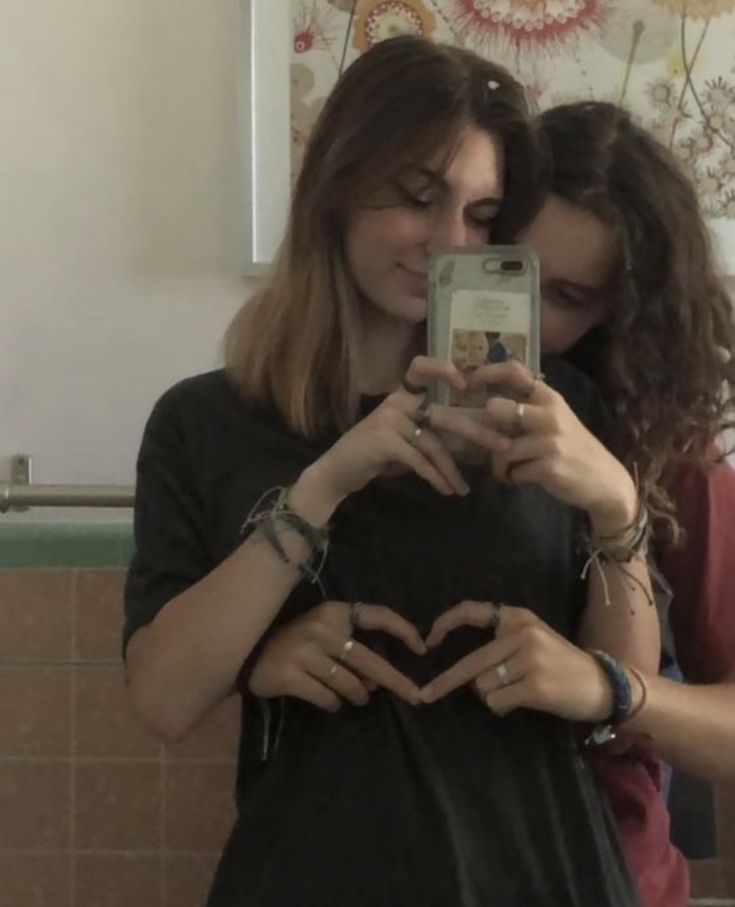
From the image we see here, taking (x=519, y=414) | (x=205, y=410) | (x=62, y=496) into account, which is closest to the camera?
(x=519, y=414)

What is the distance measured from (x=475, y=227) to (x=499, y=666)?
0.31 metres

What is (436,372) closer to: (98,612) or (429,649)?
(429,649)

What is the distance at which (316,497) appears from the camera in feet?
2.50

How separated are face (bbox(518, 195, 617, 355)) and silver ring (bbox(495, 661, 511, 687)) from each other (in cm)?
26

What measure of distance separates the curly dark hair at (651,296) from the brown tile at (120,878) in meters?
0.69

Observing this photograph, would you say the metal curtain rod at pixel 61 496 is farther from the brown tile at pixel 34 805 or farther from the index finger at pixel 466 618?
the index finger at pixel 466 618

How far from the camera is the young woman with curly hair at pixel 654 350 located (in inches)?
34.2

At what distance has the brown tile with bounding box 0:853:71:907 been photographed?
1.28m

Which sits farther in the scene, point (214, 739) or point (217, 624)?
point (214, 739)

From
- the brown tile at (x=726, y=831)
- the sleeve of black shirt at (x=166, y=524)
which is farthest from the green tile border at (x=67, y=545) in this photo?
the brown tile at (x=726, y=831)

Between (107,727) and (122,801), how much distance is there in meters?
0.08

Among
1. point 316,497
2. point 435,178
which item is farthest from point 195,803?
point 435,178

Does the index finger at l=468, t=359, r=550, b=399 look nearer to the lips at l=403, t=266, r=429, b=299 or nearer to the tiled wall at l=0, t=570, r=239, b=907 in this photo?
the lips at l=403, t=266, r=429, b=299

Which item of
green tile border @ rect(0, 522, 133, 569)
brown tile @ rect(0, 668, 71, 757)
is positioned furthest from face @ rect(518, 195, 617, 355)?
brown tile @ rect(0, 668, 71, 757)
